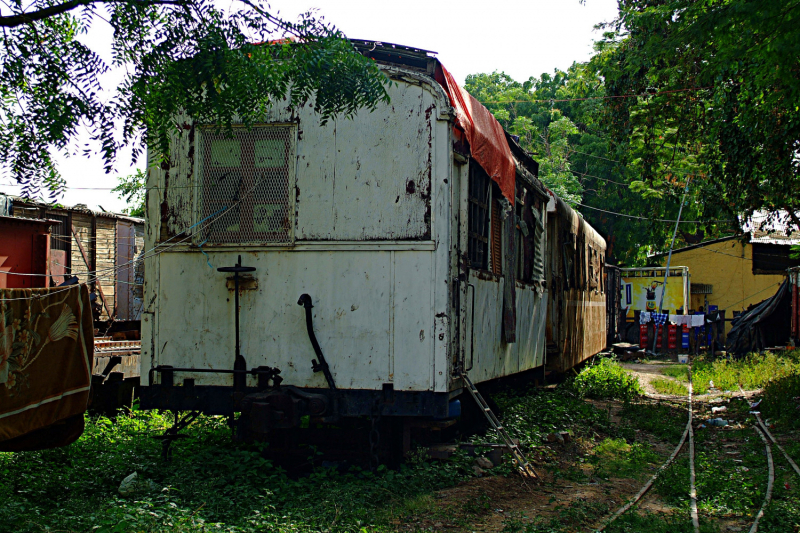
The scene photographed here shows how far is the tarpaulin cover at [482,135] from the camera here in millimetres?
6090

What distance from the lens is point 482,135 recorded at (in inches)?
267

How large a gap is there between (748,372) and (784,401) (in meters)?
4.52

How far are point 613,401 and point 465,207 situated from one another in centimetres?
787

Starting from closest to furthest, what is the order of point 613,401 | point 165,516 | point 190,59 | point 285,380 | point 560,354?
1. point 165,516
2. point 190,59
3. point 285,380
4. point 560,354
5. point 613,401

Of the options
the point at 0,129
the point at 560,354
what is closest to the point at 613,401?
the point at 560,354

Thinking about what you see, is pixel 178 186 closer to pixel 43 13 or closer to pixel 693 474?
pixel 43 13

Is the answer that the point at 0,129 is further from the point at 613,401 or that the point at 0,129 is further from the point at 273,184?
the point at 613,401

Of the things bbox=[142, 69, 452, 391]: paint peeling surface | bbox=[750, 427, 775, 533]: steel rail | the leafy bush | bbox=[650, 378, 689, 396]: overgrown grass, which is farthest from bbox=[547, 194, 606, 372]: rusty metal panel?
bbox=[142, 69, 452, 391]: paint peeling surface

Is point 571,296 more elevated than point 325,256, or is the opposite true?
point 325,256

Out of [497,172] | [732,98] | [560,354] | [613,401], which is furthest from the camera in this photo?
[613,401]

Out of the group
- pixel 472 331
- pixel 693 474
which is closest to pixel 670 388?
pixel 693 474

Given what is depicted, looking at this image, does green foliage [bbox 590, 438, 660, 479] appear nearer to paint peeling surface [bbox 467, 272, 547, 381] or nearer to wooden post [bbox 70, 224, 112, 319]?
paint peeling surface [bbox 467, 272, 547, 381]

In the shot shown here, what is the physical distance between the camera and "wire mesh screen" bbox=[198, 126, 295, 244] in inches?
240

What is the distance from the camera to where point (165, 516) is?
4426mm
